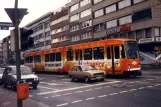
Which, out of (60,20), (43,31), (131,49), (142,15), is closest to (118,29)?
(142,15)

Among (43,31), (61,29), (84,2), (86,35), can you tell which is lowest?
(86,35)

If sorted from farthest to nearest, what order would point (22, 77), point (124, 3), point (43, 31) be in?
point (43, 31), point (124, 3), point (22, 77)

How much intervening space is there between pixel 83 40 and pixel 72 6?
11.6m

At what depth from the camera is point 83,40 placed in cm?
6366

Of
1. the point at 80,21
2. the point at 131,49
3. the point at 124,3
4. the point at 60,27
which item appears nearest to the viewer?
the point at 131,49

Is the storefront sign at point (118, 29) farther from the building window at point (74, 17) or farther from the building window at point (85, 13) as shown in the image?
the building window at point (74, 17)

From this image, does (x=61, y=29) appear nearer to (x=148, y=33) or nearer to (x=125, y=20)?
(x=125, y=20)

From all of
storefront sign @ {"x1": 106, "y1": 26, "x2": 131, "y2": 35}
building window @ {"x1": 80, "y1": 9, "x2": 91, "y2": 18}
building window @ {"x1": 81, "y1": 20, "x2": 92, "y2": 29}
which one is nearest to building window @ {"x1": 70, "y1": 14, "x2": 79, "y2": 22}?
building window @ {"x1": 80, "y1": 9, "x2": 91, "y2": 18}

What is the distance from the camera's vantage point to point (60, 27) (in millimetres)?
77250

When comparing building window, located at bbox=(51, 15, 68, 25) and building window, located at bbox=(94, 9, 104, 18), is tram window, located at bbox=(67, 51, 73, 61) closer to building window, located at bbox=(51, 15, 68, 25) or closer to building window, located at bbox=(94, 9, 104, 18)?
building window, located at bbox=(94, 9, 104, 18)

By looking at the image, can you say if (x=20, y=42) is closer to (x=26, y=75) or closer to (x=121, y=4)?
A: (x=26, y=75)

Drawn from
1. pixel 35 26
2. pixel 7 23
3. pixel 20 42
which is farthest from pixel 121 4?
pixel 35 26

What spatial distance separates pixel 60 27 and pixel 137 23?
115 feet

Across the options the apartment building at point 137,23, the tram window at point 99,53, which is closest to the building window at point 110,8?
the apartment building at point 137,23
